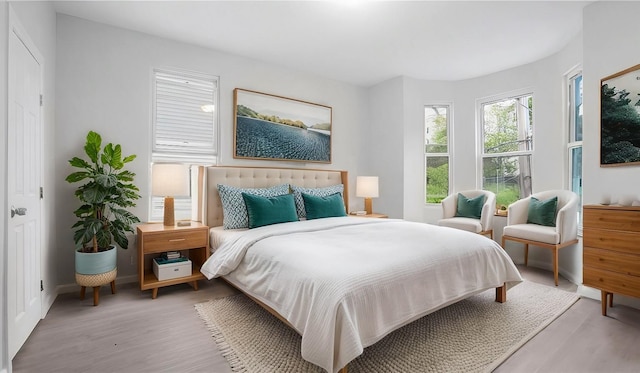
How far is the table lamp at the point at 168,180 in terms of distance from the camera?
293 cm

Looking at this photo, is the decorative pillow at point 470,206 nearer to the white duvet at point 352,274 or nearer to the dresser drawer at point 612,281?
the dresser drawer at point 612,281

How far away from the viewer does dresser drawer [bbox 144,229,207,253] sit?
8.99 ft

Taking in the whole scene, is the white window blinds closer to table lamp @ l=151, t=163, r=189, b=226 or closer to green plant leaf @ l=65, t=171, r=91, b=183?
table lamp @ l=151, t=163, r=189, b=226

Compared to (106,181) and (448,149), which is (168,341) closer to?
(106,181)

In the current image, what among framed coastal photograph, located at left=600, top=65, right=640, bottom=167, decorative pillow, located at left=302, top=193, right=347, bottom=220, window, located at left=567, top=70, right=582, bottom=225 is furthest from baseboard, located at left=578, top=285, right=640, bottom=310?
decorative pillow, located at left=302, top=193, right=347, bottom=220

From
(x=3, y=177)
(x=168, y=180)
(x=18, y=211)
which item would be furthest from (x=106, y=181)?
(x=3, y=177)

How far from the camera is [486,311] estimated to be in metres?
2.46

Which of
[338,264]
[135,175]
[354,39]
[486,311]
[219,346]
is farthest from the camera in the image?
[354,39]

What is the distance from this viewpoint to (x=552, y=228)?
341 cm

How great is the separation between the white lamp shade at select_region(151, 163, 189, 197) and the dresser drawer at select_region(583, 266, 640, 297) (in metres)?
3.70

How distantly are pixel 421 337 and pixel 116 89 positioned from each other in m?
3.61

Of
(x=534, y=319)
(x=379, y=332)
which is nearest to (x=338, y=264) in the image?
(x=379, y=332)

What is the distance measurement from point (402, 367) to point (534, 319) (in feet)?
4.39

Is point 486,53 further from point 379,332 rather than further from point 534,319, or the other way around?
point 379,332
